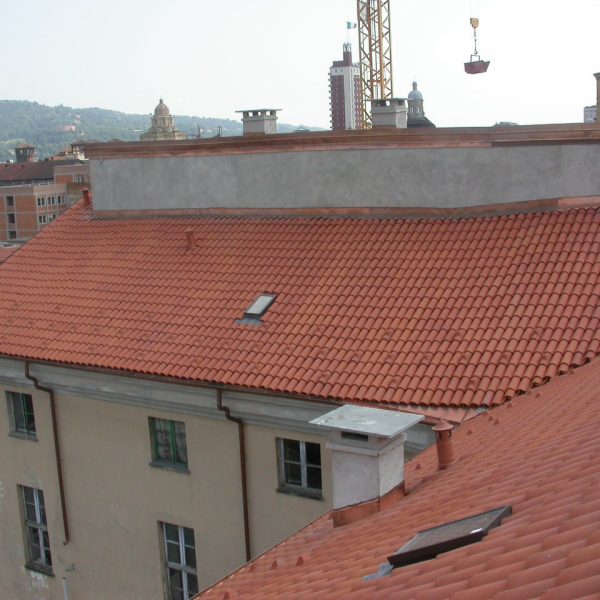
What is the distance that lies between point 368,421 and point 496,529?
3199 millimetres

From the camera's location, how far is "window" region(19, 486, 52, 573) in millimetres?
16609

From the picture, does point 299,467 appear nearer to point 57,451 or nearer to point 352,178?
point 57,451

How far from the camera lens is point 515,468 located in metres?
7.00

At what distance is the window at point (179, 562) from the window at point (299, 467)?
2.29 metres

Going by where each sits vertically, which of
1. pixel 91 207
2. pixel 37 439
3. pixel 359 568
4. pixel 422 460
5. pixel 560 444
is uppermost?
pixel 91 207

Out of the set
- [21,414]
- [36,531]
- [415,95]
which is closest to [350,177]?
[21,414]

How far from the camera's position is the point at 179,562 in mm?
14781

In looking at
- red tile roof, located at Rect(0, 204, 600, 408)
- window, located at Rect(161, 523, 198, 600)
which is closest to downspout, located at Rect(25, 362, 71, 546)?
red tile roof, located at Rect(0, 204, 600, 408)

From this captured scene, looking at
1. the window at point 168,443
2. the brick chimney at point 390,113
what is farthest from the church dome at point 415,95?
the window at point 168,443

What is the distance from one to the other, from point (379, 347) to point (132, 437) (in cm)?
496

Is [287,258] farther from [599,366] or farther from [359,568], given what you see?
[359,568]

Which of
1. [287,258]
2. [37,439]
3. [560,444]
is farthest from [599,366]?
[37,439]

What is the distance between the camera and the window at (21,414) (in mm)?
16328

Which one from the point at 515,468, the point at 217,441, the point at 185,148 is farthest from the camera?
the point at 185,148
